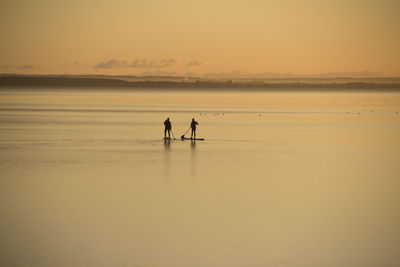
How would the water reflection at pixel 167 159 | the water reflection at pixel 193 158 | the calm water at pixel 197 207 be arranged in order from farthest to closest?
the water reflection at pixel 193 158, the water reflection at pixel 167 159, the calm water at pixel 197 207

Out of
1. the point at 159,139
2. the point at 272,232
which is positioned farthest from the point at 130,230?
the point at 159,139

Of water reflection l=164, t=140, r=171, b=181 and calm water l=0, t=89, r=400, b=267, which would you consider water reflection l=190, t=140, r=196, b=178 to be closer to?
calm water l=0, t=89, r=400, b=267

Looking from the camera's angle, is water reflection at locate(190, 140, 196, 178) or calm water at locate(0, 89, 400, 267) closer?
calm water at locate(0, 89, 400, 267)

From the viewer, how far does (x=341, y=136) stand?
43281mm

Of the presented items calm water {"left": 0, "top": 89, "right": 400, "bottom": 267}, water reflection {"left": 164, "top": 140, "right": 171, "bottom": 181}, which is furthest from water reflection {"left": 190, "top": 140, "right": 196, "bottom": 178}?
water reflection {"left": 164, "top": 140, "right": 171, "bottom": 181}

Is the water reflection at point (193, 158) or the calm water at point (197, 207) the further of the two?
the water reflection at point (193, 158)

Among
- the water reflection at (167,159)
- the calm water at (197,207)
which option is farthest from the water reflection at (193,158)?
the water reflection at (167,159)

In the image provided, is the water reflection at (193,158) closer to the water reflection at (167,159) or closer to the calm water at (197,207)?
the calm water at (197,207)

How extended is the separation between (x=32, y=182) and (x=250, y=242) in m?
9.64

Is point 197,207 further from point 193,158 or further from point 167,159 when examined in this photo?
point 193,158

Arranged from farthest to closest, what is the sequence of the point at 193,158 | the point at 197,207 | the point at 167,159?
the point at 193,158 < the point at 167,159 < the point at 197,207

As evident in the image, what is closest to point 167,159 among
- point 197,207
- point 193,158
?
point 193,158

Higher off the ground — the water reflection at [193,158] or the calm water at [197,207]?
the water reflection at [193,158]

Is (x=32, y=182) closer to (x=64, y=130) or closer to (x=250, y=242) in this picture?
(x=250, y=242)
